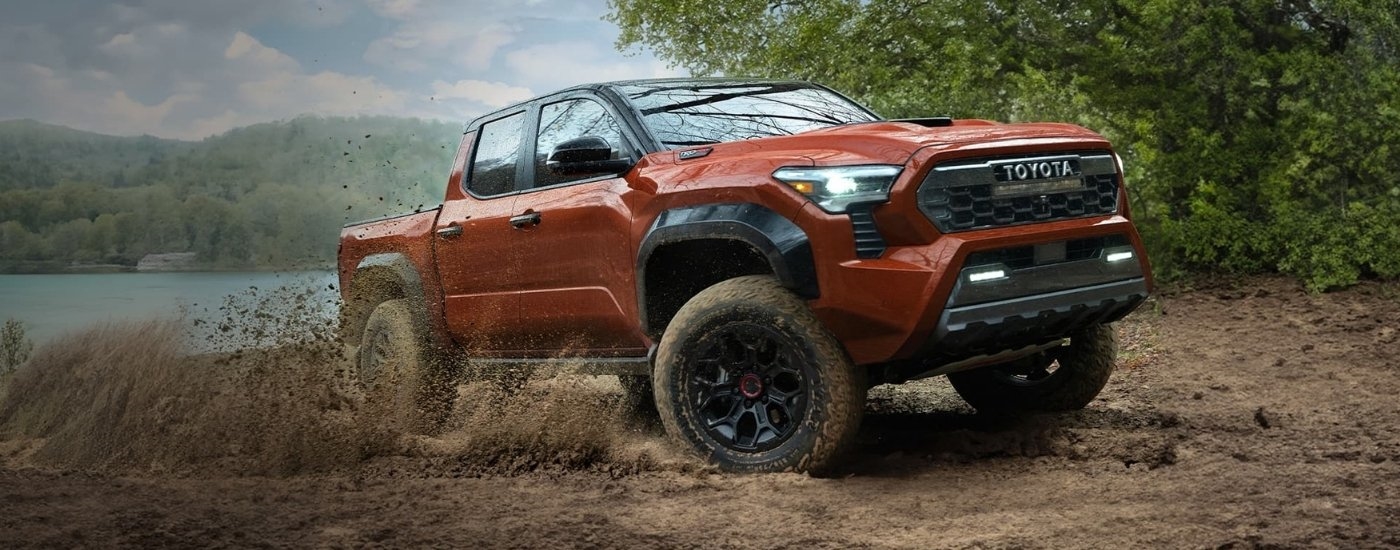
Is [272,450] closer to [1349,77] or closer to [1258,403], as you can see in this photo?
[1258,403]

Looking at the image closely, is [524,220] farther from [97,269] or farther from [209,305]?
[97,269]

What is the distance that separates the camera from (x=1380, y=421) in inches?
262

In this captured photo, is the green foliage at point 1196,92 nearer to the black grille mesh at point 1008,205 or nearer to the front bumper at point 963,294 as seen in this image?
the black grille mesh at point 1008,205

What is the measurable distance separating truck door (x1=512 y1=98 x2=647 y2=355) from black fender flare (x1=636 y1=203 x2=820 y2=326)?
344 millimetres

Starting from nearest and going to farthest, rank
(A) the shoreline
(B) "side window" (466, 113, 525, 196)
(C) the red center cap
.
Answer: (C) the red center cap < (B) "side window" (466, 113, 525, 196) < (A) the shoreline

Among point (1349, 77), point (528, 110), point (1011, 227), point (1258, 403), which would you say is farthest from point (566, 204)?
point (1349, 77)

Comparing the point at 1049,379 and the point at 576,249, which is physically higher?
the point at 576,249

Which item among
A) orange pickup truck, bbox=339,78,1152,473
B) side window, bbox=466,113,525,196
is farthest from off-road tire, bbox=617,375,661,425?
side window, bbox=466,113,525,196

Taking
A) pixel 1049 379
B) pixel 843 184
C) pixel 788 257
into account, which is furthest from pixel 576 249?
pixel 1049 379

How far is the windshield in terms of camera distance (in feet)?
20.4

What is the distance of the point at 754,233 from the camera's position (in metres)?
5.29

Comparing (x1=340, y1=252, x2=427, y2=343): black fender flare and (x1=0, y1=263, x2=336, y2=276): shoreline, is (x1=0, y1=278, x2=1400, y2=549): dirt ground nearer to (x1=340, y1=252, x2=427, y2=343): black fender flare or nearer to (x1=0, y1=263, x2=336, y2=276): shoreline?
(x1=340, y1=252, x2=427, y2=343): black fender flare

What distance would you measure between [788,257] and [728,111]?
149 cm

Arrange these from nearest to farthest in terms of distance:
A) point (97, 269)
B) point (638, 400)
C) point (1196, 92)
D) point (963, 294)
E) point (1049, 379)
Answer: point (963, 294) < point (1049, 379) < point (638, 400) < point (1196, 92) < point (97, 269)
